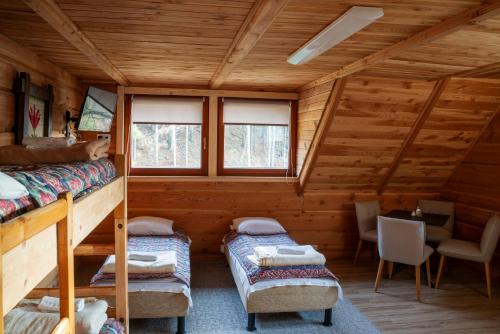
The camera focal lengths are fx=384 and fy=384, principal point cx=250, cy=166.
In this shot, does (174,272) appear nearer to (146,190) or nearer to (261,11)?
(146,190)

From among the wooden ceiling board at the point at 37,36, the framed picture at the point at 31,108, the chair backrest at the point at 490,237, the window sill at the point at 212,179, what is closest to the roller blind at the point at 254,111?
the window sill at the point at 212,179

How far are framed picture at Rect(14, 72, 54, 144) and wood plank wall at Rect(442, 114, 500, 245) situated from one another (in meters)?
4.46

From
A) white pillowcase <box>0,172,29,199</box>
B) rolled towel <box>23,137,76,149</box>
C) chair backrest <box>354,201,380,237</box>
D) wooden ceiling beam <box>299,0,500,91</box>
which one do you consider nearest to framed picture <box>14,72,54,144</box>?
rolled towel <box>23,137,76,149</box>

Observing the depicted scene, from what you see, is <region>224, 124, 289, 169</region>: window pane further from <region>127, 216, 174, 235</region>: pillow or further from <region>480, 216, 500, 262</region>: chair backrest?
<region>480, 216, 500, 262</region>: chair backrest

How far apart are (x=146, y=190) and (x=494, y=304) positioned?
3.89 meters

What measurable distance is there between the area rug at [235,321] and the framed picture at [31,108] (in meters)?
1.73

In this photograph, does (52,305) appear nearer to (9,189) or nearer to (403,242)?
(9,189)

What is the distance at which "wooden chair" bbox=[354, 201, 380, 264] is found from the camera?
471 cm

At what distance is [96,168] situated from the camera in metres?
2.06

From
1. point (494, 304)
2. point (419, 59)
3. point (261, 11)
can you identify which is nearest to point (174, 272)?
point (261, 11)

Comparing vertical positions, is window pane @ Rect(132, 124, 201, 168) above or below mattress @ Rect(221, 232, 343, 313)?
above

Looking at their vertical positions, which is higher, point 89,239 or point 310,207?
point 310,207

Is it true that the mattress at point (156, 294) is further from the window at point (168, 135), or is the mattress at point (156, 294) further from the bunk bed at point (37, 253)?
the window at point (168, 135)

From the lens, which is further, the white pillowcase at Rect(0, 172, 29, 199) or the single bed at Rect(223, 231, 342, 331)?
the single bed at Rect(223, 231, 342, 331)
